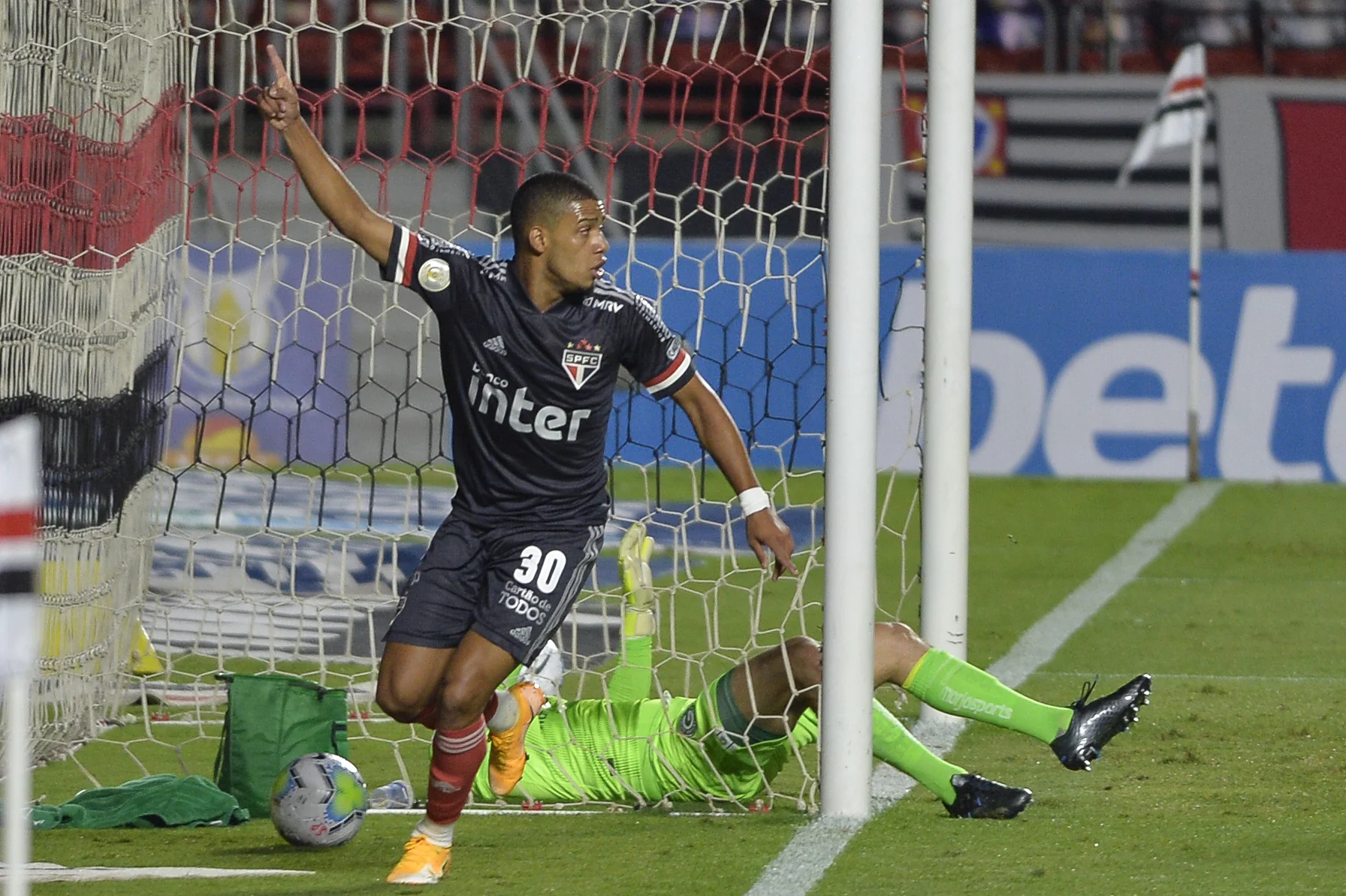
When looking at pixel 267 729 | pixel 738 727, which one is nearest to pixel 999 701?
pixel 738 727

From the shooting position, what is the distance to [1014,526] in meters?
12.1

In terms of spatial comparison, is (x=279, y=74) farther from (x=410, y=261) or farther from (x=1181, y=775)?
(x=1181, y=775)

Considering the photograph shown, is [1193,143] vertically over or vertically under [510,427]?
over

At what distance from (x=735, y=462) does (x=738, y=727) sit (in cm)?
76

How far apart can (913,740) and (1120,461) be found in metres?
9.76

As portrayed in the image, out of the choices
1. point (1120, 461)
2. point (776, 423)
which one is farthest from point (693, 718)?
point (1120, 461)

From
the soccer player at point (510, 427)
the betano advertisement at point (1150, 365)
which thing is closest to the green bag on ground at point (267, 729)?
the soccer player at point (510, 427)

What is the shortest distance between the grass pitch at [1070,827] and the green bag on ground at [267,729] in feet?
0.44

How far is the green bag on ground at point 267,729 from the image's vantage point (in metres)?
5.23

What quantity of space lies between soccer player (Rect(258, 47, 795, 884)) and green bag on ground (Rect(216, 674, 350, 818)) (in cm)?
73

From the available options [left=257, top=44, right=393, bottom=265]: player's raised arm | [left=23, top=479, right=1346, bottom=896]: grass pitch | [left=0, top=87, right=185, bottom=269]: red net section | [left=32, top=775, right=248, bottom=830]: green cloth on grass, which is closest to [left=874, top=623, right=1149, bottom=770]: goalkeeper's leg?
[left=23, top=479, right=1346, bottom=896]: grass pitch

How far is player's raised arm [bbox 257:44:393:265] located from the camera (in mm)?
4438

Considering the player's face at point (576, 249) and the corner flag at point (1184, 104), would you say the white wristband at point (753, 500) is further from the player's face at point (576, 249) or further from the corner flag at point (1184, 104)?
the corner flag at point (1184, 104)

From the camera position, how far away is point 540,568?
14.9ft
